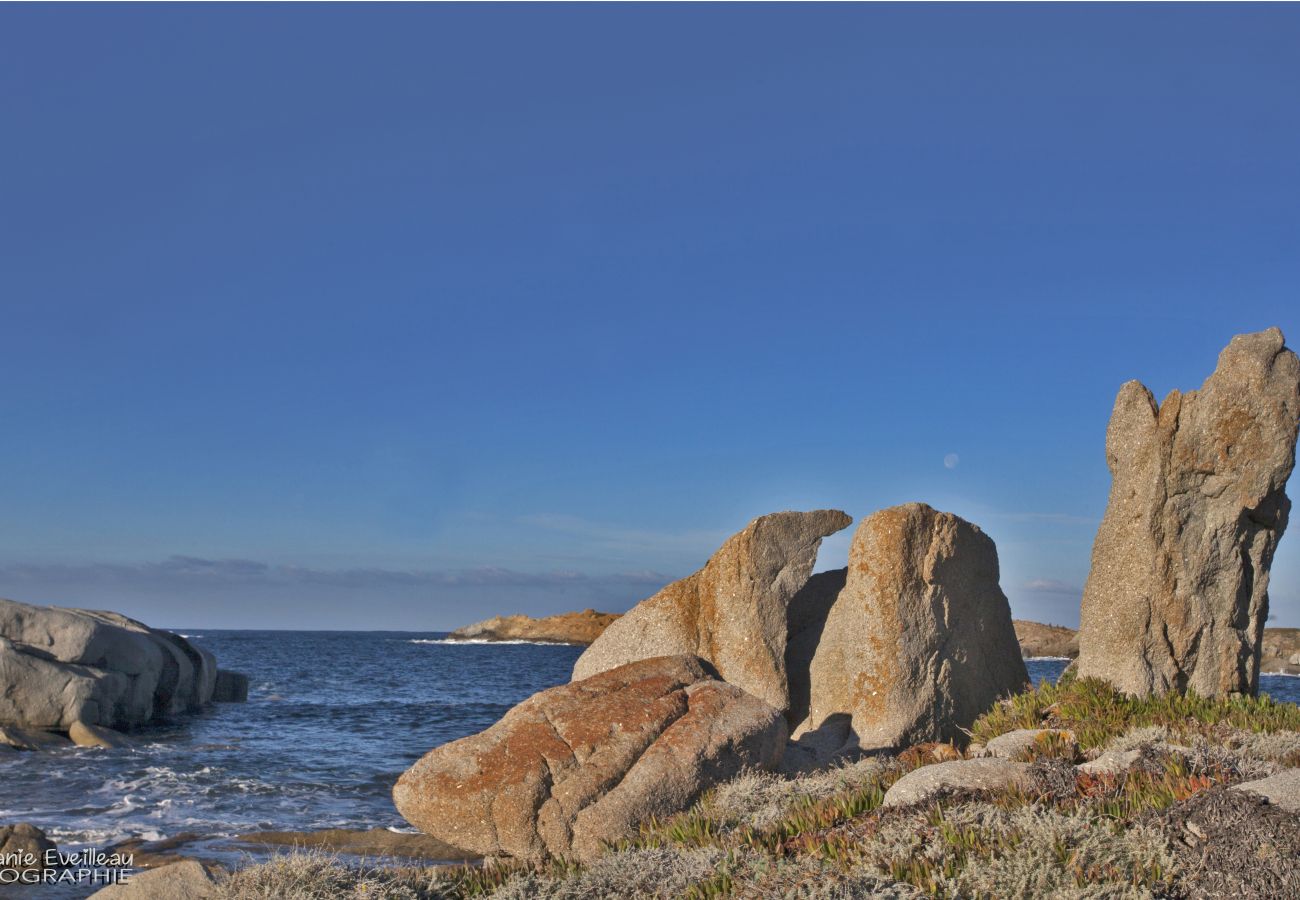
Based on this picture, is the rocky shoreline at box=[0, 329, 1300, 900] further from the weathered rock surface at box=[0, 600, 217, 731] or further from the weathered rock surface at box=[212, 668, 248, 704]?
the weathered rock surface at box=[212, 668, 248, 704]

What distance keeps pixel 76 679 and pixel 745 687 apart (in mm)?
19724

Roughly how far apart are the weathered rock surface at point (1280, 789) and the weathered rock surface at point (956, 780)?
170 cm

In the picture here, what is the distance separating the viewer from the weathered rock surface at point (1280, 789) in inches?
308

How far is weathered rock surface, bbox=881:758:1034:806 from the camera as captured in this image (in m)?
9.02

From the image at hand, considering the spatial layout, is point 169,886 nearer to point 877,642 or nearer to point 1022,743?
point 1022,743

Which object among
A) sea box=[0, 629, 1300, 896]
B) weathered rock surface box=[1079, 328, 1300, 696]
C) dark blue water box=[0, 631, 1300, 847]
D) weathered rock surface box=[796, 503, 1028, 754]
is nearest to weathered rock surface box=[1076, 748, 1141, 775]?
weathered rock surface box=[1079, 328, 1300, 696]

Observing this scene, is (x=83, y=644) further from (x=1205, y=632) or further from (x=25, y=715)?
(x=1205, y=632)

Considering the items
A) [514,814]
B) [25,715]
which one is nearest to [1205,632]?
[514,814]

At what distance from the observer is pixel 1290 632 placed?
8488cm

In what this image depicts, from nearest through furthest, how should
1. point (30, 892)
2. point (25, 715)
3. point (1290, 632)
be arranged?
point (30, 892), point (25, 715), point (1290, 632)

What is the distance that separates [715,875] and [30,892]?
30.8 ft

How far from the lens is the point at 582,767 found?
12000mm

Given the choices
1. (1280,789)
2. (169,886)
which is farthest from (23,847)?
(1280,789)

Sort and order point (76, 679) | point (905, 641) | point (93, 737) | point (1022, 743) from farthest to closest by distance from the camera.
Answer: point (76, 679), point (93, 737), point (905, 641), point (1022, 743)
